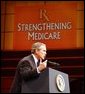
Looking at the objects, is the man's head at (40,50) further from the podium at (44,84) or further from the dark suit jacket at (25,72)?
the podium at (44,84)

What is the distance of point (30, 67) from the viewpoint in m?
4.15

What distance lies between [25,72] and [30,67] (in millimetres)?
126

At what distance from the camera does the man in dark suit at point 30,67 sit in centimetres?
401

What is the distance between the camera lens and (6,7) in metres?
7.59

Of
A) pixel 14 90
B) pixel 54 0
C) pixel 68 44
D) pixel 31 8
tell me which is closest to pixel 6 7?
pixel 31 8

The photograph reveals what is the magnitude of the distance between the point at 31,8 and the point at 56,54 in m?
1.06

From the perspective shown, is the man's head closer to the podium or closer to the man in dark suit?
the man in dark suit

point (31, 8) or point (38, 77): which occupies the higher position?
point (31, 8)

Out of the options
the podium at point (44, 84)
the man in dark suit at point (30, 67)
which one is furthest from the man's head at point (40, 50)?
the podium at point (44, 84)

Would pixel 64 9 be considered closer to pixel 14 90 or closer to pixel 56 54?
pixel 56 54

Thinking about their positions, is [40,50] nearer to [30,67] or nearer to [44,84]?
[30,67]

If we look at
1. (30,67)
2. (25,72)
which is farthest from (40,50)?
(25,72)

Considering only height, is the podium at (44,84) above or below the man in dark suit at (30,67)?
below

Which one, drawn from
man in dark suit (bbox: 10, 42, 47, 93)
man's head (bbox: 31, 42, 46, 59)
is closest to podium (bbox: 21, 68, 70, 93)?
man in dark suit (bbox: 10, 42, 47, 93)
